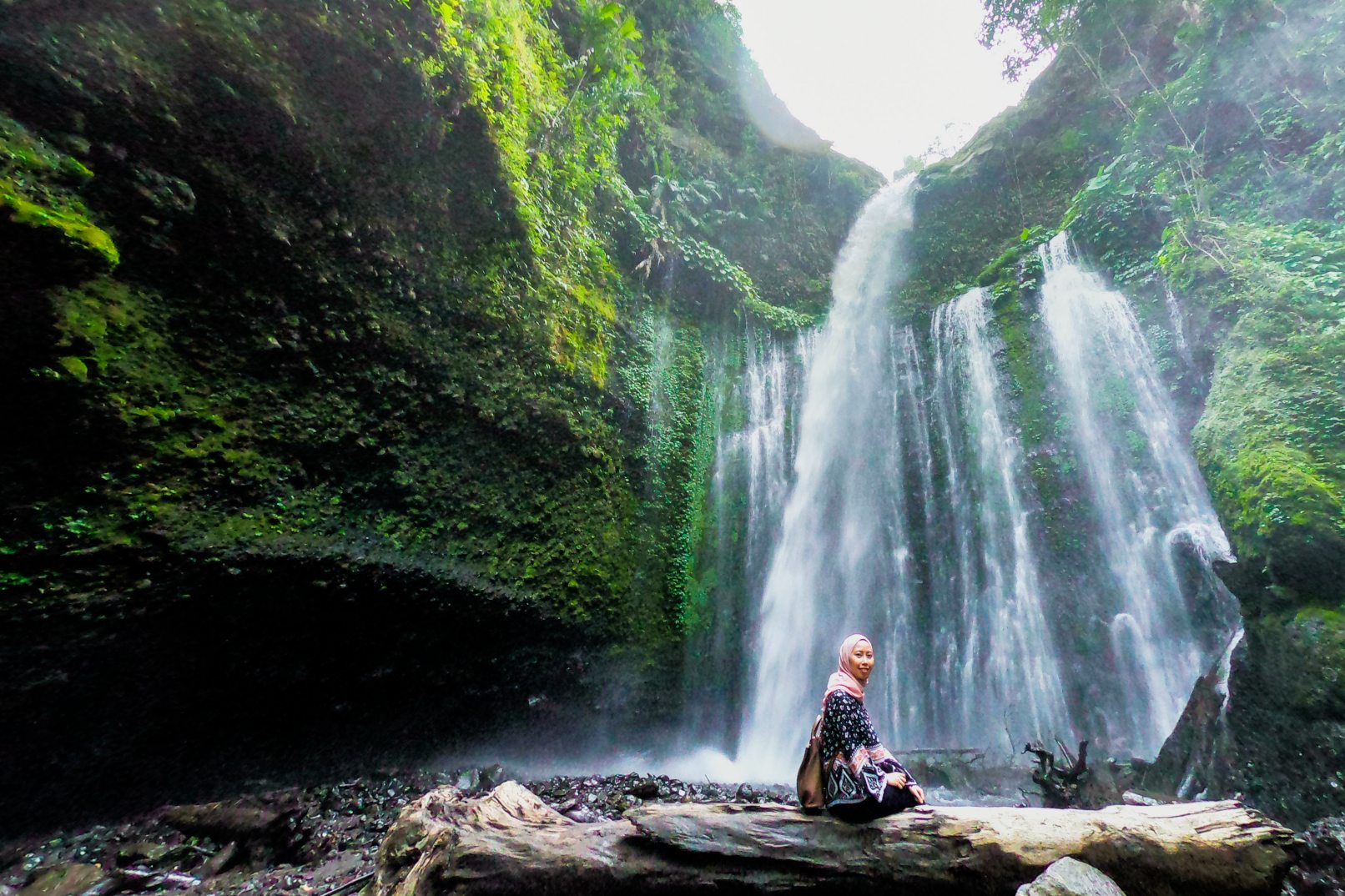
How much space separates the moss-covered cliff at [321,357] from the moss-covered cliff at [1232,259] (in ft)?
22.5

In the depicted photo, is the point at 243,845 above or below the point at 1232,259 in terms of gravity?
below

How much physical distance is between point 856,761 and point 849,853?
1.21 ft

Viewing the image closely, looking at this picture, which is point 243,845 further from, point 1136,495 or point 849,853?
point 1136,495

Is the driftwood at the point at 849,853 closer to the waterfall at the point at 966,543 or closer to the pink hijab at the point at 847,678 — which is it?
the pink hijab at the point at 847,678

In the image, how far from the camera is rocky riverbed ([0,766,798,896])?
3414 millimetres

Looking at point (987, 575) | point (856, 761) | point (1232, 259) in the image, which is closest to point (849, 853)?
point (856, 761)

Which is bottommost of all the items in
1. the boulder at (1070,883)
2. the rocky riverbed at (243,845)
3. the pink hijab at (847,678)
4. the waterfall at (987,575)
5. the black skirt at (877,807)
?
the rocky riverbed at (243,845)

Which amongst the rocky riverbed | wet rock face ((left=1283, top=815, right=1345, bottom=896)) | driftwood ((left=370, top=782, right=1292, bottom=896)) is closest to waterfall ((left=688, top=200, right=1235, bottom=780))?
wet rock face ((left=1283, top=815, right=1345, bottom=896))

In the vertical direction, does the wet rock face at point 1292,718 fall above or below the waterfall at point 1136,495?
below

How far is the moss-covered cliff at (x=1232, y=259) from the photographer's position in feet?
15.2

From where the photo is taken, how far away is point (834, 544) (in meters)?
10.6

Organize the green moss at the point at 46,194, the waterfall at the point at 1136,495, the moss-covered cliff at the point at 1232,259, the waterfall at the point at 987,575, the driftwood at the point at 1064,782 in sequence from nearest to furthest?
the green moss at the point at 46,194, the moss-covered cliff at the point at 1232,259, the driftwood at the point at 1064,782, the waterfall at the point at 1136,495, the waterfall at the point at 987,575

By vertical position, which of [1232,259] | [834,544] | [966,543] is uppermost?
[1232,259]

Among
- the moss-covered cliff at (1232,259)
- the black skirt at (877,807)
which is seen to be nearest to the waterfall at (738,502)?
the moss-covered cliff at (1232,259)
